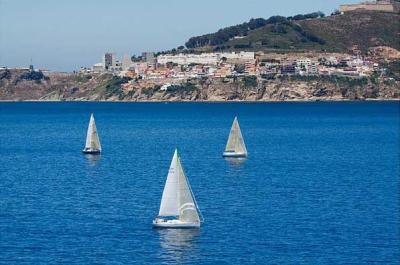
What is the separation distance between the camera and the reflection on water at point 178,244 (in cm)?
4368

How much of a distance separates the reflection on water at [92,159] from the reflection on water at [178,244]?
3927cm

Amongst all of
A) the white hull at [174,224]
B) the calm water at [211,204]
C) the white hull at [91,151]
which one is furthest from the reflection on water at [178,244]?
the white hull at [91,151]

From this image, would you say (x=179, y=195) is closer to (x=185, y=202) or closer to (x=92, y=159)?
(x=185, y=202)

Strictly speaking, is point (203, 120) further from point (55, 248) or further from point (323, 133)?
point (55, 248)

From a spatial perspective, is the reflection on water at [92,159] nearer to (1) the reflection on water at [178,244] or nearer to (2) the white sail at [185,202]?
(2) the white sail at [185,202]

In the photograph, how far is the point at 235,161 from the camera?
90.0 meters

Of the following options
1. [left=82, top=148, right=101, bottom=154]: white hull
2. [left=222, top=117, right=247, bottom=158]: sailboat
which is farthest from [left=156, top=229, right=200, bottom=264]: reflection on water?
[left=82, top=148, right=101, bottom=154]: white hull

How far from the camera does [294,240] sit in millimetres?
47312

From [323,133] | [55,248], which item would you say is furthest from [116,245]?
[323,133]

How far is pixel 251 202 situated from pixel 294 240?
1276cm

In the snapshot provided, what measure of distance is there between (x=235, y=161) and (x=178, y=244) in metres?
43.8

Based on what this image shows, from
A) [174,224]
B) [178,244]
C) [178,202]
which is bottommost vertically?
[178,244]

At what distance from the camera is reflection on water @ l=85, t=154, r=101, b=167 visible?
8998 centimetres

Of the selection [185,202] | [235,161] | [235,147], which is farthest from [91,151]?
[185,202]
